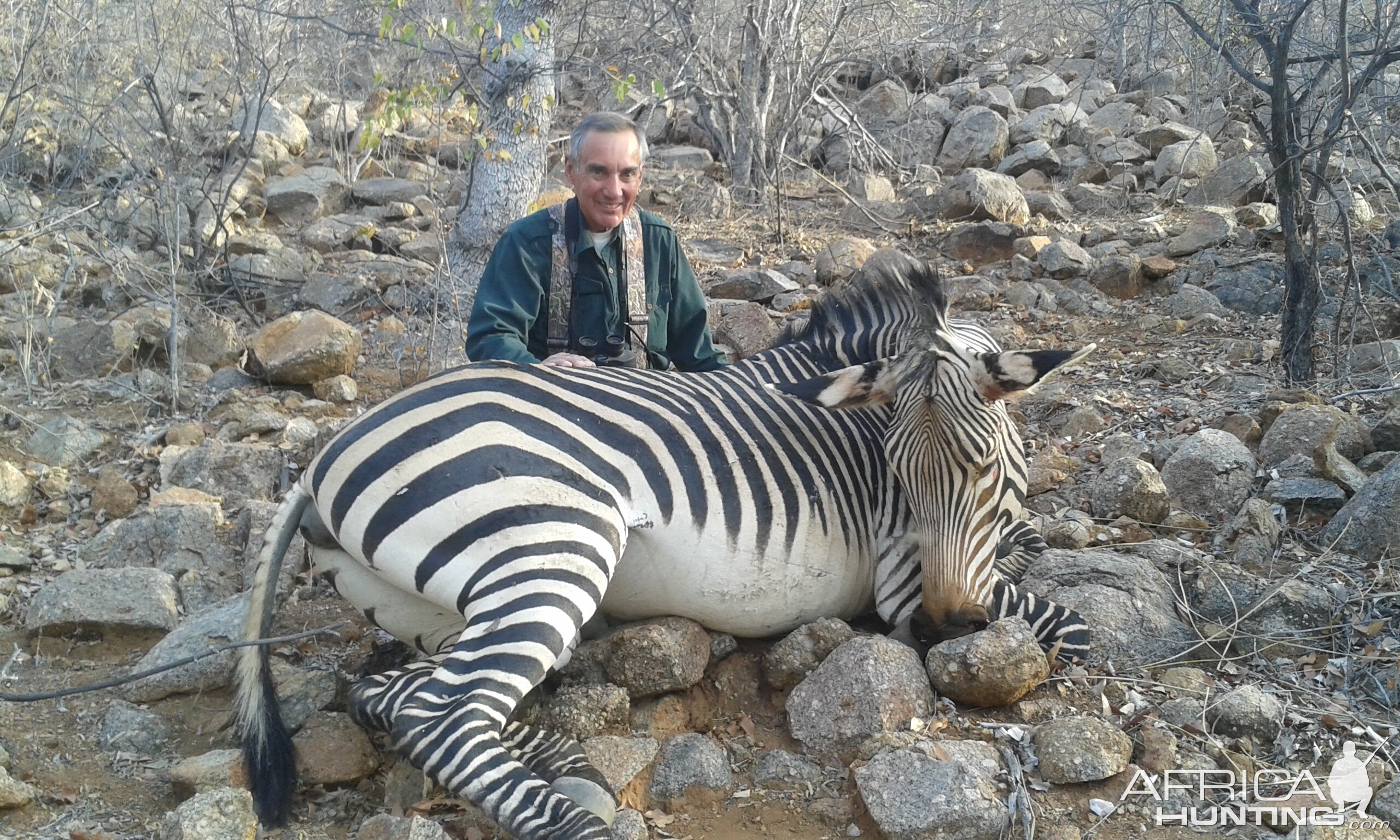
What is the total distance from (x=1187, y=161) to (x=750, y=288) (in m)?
5.28

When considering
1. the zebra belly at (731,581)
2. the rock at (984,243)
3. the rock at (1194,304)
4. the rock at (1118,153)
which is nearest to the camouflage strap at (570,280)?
the zebra belly at (731,581)

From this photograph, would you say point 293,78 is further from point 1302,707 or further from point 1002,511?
point 1302,707

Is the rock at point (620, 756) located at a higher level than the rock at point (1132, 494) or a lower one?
lower

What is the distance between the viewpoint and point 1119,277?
830 centimetres

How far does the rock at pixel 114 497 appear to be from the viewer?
5.22 metres

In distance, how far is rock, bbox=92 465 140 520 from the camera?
5223 mm

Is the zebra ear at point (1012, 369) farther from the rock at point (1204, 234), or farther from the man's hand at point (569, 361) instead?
the rock at point (1204, 234)

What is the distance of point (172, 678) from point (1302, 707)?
12.8ft

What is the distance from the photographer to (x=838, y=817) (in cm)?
329

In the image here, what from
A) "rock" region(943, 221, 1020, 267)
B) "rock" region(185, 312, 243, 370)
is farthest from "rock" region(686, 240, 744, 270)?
"rock" region(185, 312, 243, 370)

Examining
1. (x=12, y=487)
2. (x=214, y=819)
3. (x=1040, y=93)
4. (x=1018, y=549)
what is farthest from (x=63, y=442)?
(x=1040, y=93)

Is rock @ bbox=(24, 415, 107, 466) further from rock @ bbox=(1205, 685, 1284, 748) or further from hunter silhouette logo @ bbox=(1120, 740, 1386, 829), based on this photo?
rock @ bbox=(1205, 685, 1284, 748)

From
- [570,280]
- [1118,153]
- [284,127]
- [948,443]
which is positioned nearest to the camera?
[948,443]

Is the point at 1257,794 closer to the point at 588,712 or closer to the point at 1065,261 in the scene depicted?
the point at 588,712
